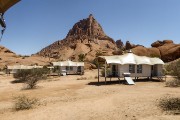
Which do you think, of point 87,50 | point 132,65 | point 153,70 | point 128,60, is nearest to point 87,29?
point 87,50

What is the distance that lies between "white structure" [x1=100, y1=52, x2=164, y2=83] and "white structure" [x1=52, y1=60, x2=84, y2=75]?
59.4 feet

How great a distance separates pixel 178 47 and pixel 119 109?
48.9 meters

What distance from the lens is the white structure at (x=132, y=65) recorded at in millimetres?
29219

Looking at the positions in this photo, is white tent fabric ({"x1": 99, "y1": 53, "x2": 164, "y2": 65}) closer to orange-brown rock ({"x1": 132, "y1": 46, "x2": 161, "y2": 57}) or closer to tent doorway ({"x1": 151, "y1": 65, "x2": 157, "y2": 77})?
tent doorway ({"x1": 151, "y1": 65, "x2": 157, "y2": 77})

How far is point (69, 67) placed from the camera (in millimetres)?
49156

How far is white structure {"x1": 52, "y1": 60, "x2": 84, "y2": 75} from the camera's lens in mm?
47391

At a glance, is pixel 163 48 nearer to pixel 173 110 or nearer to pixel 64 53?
pixel 173 110

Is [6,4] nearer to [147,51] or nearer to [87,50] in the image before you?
[147,51]

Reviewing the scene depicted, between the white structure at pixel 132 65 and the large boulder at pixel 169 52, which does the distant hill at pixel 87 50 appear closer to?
the large boulder at pixel 169 52

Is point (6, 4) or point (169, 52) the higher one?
point (169, 52)

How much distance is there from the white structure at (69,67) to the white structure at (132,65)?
18.1 m

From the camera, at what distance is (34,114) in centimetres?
1254

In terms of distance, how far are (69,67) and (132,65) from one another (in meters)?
21.2

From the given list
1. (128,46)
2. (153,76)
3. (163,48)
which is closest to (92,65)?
(128,46)
